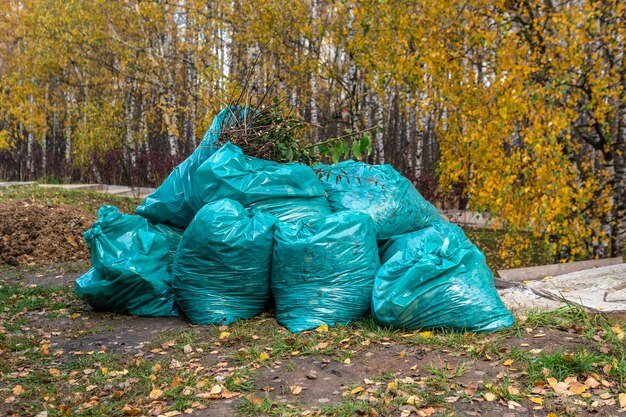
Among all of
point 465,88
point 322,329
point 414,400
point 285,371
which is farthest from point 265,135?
point 465,88

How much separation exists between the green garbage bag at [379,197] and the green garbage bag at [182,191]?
0.78m

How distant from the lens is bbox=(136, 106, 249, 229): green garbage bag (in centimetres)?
434

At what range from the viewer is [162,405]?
8.89ft

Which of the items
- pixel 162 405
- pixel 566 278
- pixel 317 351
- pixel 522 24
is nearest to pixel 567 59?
pixel 522 24

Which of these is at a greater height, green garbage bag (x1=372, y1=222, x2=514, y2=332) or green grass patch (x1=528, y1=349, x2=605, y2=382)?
green garbage bag (x1=372, y1=222, x2=514, y2=332)

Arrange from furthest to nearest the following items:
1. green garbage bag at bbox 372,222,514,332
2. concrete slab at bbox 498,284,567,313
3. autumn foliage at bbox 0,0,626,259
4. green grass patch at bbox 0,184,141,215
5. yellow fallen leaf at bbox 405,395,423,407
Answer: green grass patch at bbox 0,184,141,215
autumn foliage at bbox 0,0,626,259
concrete slab at bbox 498,284,567,313
green garbage bag at bbox 372,222,514,332
yellow fallen leaf at bbox 405,395,423,407

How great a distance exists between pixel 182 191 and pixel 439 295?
1.96 meters

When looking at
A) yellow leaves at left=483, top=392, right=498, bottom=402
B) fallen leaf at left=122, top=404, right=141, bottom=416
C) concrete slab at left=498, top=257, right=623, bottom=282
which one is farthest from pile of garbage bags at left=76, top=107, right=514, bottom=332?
fallen leaf at left=122, top=404, right=141, bottom=416

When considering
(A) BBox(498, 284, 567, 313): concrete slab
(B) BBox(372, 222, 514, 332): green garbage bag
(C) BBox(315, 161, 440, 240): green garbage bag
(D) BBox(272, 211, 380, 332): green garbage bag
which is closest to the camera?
(B) BBox(372, 222, 514, 332): green garbage bag

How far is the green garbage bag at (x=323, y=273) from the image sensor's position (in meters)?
3.64

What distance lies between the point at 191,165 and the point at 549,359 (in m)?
2.66

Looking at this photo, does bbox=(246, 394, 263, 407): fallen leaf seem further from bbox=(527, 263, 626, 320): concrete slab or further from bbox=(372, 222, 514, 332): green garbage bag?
bbox=(527, 263, 626, 320): concrete slab

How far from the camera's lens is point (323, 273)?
3.64 metres

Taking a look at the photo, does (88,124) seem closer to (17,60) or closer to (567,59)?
(17,60)
